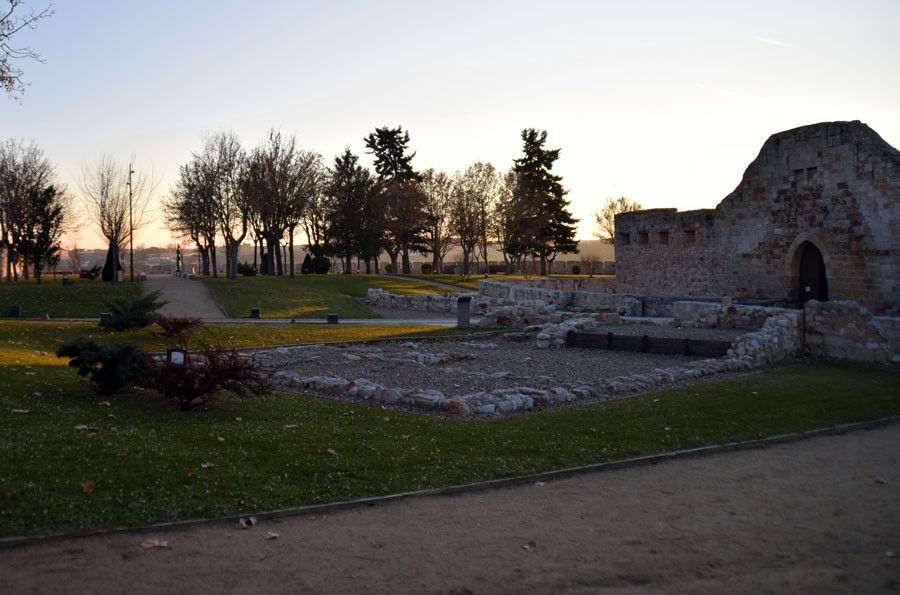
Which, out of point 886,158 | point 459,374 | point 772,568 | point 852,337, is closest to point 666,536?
point 772,568

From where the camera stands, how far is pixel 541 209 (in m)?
71.6

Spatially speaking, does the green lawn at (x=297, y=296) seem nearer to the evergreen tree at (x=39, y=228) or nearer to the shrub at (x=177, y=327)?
the evergreen tree at (x=39, y=228)

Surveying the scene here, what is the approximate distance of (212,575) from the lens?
19.1 feet

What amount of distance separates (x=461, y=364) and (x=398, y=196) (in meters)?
50.6

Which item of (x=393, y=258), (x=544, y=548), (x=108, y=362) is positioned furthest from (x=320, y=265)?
(x=544, y=548)

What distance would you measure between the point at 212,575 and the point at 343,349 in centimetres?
1563

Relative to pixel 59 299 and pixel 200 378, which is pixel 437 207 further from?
pixel 200 378

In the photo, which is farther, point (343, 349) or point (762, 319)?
point (762, 319)

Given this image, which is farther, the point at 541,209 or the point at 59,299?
the point at 541,209

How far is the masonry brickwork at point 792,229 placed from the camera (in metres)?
24.6

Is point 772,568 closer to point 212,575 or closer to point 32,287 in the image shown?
point 212,575

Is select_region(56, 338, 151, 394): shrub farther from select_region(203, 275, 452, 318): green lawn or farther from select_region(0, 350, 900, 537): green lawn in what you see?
select_region(203, 275, 452, 318): green lawn

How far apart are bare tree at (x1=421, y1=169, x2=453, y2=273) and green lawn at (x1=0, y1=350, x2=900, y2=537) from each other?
57.0 meters

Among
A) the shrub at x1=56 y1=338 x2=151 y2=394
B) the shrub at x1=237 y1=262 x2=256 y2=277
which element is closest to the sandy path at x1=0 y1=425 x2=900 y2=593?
the shrub at x1=56 y1=338 x2=151 y2=394
